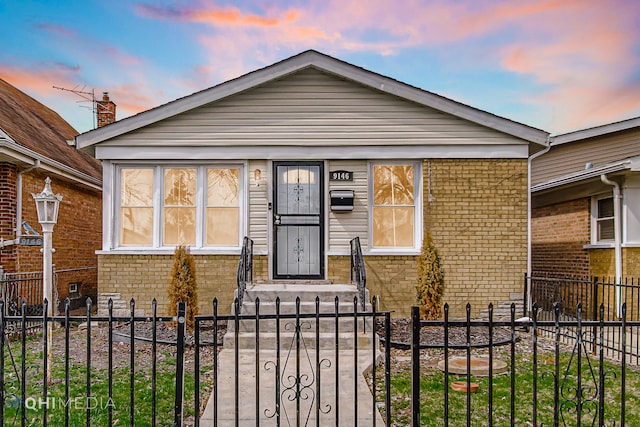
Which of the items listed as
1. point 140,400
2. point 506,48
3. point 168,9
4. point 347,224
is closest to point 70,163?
point 168,9

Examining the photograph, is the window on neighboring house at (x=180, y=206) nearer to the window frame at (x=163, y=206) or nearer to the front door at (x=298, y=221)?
the window frame at (x=163, y=206)

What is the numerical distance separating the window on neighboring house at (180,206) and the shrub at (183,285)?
1058mm

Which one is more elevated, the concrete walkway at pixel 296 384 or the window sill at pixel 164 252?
the window sill at pixel 164 252

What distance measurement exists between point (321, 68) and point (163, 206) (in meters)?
4.14

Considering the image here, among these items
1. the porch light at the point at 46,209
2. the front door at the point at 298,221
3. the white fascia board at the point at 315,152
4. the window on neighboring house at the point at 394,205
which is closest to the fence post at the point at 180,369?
the porch light at the point at 46,209

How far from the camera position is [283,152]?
1004 centimetres

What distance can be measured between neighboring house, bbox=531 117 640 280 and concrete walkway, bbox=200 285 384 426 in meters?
5.97

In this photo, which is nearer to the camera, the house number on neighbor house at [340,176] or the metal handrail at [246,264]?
the metal handrail at [246,264]

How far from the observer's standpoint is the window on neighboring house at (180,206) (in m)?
10.1

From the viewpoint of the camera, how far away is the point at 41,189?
1177 centimetres

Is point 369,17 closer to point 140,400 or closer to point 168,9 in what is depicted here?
point 168,9

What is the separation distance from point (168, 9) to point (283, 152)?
32.8 ft

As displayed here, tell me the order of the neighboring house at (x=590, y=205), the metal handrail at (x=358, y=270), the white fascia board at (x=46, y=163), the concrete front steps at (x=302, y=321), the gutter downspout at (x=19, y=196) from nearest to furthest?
the concrete front steps at (x=302, y=321) → the metal handrail at (x=358, y=270) → the white fascia board at (x=46, y=163) → the neighboring house at (x=590, y=205) → the gutter downspout at (x=19, y=196)

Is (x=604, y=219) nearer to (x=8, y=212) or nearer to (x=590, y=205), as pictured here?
(x=590, y=205)
